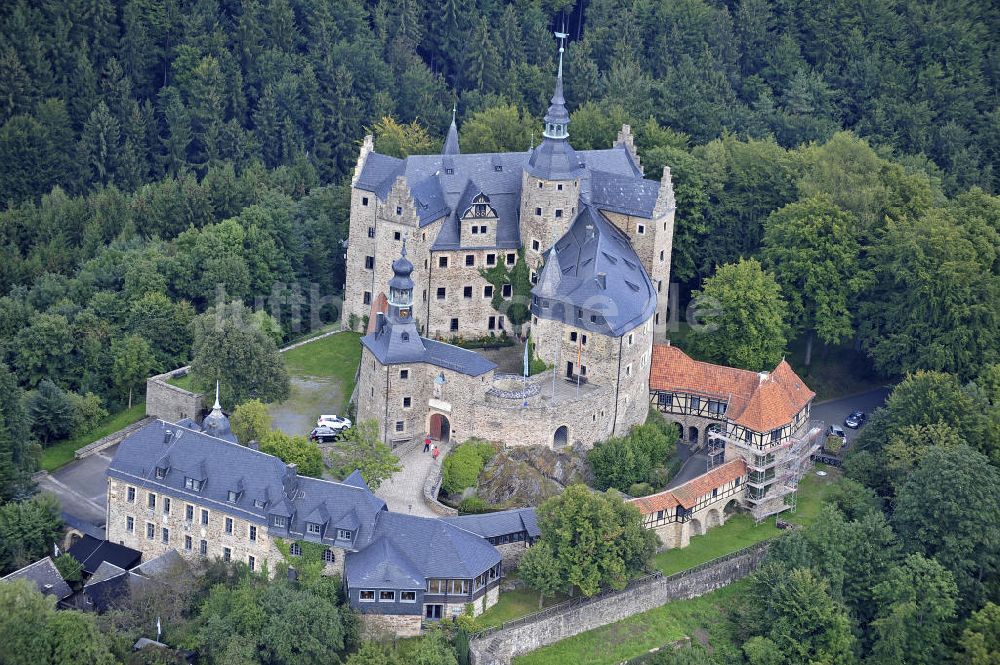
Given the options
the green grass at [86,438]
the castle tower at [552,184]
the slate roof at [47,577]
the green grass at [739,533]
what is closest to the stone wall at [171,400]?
the green grass at [86,438]

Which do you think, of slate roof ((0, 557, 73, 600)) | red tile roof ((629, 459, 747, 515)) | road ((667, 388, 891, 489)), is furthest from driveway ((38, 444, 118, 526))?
road ((667, 388, 891, 489))

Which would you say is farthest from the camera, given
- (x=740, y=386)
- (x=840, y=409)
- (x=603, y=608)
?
(x=840, y=409)

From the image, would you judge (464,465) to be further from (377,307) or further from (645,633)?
(377,307)

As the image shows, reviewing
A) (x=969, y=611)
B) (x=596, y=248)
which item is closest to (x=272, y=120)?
(x=596, y=248)

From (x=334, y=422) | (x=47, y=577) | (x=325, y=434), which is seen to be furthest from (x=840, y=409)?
(x=47, y=577)

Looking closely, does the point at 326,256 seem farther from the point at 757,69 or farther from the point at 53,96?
the point at 757,69

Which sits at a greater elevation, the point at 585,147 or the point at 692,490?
the point at 585,147

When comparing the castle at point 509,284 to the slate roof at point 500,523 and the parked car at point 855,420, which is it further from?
the parked car at point 855,420
